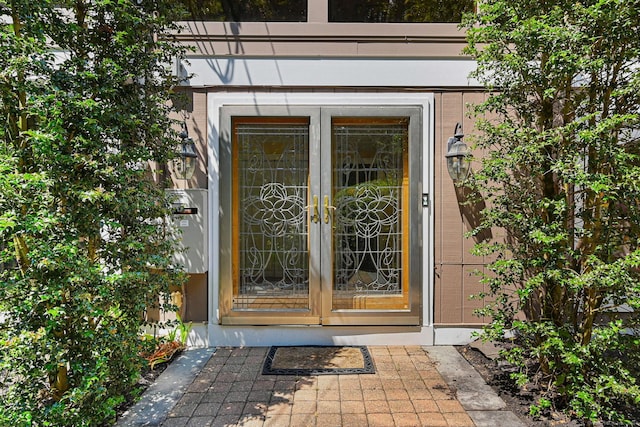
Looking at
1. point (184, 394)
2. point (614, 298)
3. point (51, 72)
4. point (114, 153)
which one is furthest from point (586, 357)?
point (51, 72)

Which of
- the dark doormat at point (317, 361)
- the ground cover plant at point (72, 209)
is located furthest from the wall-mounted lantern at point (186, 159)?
the dark doormat at point (317, 361)

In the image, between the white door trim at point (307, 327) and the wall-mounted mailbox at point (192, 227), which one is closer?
the wall-mounted mailbox at point (192, 227)

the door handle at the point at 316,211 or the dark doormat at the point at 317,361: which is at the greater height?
the door handle at the point at 316,211

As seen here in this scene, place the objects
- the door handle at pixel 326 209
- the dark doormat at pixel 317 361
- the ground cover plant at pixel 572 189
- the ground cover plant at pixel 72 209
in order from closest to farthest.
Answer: the ground cover plant at pixel 72 209, the ground cover plant at pixel 572 189, the dark doormat at pixel 317 361, the door handle at pixel 326 209

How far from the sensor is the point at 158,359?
295cm

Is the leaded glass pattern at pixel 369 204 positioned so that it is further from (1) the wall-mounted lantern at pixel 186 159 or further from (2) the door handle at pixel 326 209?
(1) the wall-mounted lantern at pixel 186 159

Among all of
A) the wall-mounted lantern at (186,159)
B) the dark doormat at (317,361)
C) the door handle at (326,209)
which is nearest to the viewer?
the dark doormat at (317,361)

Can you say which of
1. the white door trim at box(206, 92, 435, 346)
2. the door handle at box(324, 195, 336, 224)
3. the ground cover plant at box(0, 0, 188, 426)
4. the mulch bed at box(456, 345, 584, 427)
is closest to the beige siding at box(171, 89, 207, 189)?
the white door trim at box(206, 92, 435, 346)

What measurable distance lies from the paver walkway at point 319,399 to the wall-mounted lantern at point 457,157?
186cm

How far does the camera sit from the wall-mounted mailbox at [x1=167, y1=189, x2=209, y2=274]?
3256 mm

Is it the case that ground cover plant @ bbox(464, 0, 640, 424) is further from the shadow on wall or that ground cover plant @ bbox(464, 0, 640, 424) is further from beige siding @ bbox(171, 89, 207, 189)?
beige siding @ bbox(171, 89, 207, 189)

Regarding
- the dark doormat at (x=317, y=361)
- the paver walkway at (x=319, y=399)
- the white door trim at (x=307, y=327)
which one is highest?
the white door trim at (x=307, y=327)

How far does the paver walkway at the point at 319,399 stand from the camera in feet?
7.20

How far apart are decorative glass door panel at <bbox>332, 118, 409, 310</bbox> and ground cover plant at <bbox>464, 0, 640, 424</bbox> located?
3.42 ft
